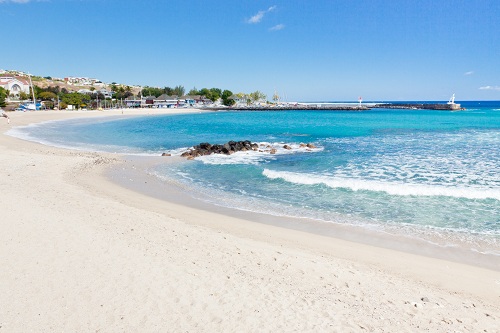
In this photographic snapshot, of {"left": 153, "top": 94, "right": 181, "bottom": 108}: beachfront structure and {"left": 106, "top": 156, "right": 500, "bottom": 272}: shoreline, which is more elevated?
{"left": 153, "top": 94, "right": 181, "bottom": 108}: beachfront structure

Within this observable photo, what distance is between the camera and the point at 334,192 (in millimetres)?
13375

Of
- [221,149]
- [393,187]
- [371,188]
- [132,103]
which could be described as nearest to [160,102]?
[132,103]

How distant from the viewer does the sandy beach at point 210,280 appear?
15.3 feet

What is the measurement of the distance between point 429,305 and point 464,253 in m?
3.41

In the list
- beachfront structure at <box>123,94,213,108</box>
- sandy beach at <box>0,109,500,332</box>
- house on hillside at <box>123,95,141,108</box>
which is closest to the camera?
sandy beach at <box>0,109,500,332</box>

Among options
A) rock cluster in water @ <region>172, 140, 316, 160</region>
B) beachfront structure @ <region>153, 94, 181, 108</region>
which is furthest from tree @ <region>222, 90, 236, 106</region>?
rock cluster in water @ <region>172, 140, 316, 160</region>

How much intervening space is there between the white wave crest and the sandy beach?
595 cm

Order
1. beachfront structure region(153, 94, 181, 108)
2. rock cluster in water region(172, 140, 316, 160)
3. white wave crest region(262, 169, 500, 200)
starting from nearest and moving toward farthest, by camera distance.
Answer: white wave crest region(262, 169, 500, 200), rock cluster in water region(172, 140, 316, 160), beachfront structure region(153, 94, 181, 108)

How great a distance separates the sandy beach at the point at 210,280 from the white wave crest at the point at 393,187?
5950 mm

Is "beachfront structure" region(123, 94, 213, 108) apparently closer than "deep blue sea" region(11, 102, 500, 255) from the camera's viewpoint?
No

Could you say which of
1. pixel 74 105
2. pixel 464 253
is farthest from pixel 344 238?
pixel 74 105

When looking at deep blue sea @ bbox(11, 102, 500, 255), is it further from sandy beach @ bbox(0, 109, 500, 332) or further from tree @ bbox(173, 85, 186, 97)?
tree @ bbox(173, 85, 186, 97)

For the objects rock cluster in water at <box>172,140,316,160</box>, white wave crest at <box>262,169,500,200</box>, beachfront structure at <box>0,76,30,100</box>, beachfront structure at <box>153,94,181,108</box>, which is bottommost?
rock cluster in water at <box>172,140,316,160</box>

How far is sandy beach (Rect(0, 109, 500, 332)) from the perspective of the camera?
184 inches
